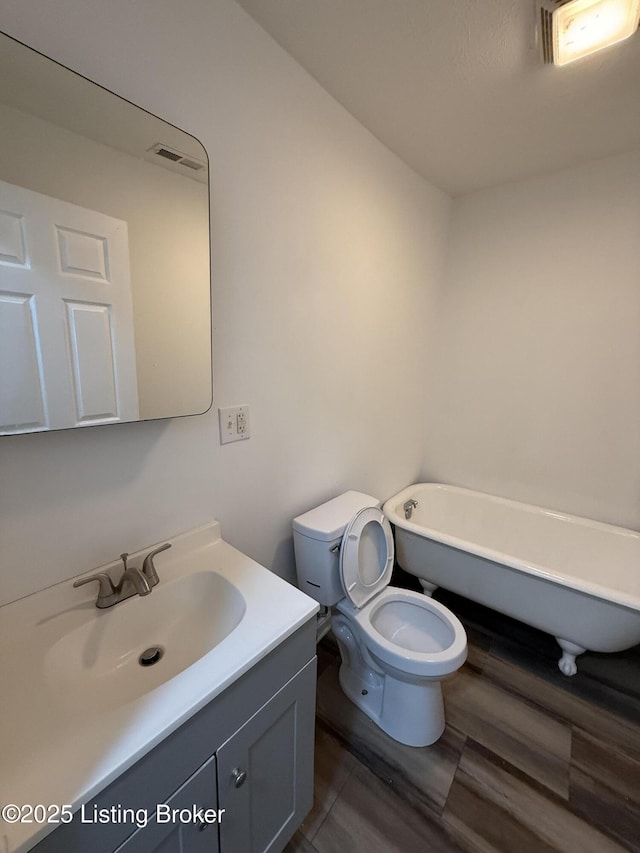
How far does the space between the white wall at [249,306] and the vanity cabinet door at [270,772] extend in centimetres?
57

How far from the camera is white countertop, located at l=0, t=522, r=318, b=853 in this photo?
0.56 meters

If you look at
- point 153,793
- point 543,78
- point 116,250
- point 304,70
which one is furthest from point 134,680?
point 543,78

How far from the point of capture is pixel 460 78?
4.29ft

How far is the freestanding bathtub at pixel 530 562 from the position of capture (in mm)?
1566

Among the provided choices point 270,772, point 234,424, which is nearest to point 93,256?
point 234,424

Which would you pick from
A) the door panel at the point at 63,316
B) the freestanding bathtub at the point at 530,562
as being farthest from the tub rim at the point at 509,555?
the door panel at the point at 63,316

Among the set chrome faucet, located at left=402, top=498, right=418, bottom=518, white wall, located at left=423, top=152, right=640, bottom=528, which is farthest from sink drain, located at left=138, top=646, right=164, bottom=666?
white wall, located at left=423, top=152, right=640, bottom=528

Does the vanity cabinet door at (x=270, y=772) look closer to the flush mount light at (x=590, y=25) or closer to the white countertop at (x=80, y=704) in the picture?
the white countertop at (x=80, y=704)

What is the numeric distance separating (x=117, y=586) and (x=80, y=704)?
262 millimetres

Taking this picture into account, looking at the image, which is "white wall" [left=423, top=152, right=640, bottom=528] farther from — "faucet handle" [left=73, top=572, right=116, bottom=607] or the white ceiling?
"faucet handle" [left=73, top=572, right=116, bottom=607]

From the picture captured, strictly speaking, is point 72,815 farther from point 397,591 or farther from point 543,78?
point 543,78

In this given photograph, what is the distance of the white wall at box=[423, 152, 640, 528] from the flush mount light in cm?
98

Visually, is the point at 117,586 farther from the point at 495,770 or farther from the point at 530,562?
the point at 530,562

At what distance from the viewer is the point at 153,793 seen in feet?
2.17
